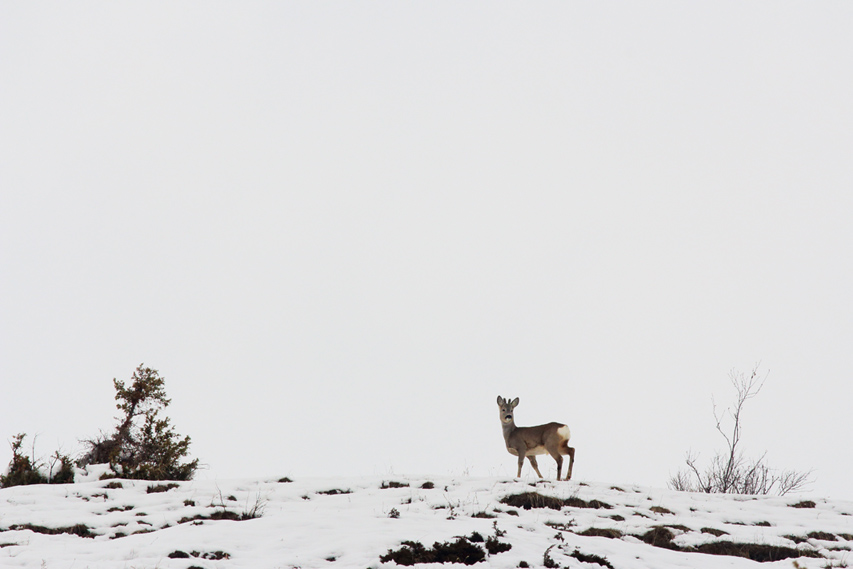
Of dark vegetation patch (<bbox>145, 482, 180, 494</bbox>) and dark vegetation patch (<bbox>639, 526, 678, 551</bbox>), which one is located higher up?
dark vegetation patch (<bbox>145, 482, 180, 494</bbox>)

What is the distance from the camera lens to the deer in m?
15.5

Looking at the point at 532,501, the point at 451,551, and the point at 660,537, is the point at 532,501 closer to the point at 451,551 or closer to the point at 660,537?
the point at 660,537

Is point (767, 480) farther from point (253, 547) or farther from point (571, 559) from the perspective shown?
point (253, 547)

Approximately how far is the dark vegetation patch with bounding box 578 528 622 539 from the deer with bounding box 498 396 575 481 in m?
5.12

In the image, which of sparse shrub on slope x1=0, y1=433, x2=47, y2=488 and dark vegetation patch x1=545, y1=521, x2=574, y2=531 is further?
sparse shrub on slope x1=0, y1=433, x2=47, y2=488

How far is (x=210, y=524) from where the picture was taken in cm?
956

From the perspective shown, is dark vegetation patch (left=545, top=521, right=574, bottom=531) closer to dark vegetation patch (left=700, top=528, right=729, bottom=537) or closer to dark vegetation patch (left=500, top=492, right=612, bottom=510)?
dark vegetation patch (left=500, top=492, right=612, bottom=510)

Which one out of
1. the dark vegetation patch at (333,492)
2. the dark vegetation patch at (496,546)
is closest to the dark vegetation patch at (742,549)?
the dark vegetation patch at (496,546)

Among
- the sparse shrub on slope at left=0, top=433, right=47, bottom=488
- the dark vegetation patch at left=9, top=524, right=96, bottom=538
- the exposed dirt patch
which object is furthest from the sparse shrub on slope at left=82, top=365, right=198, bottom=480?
the exposed dirt patch

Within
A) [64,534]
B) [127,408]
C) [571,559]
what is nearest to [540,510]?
[571,559]

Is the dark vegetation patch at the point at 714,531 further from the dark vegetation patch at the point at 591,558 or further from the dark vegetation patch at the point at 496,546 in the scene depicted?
the dark vegetation patch at the point at 496,546

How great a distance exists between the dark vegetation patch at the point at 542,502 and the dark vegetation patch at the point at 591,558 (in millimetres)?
3001

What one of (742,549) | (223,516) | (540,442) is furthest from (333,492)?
(742,549)

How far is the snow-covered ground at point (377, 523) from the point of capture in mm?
8109
